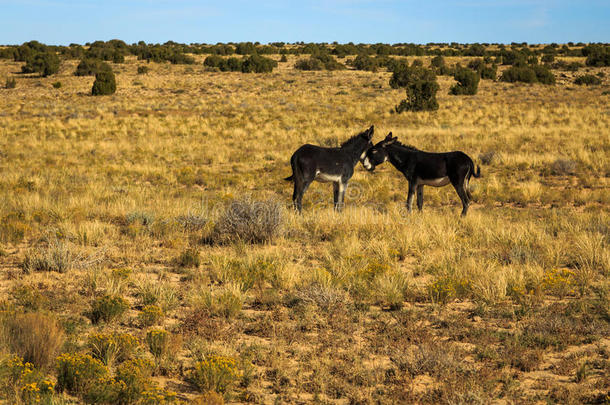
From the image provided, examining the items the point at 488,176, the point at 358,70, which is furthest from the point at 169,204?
the point at 358,70

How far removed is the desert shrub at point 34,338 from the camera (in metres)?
4.92

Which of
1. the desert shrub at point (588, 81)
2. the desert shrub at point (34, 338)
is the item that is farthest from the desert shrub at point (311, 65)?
the desert shrub at point (34, 338)

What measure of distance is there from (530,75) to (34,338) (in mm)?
52035

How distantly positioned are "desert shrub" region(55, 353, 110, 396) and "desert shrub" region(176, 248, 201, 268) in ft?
12.2

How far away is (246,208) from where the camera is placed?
973cm

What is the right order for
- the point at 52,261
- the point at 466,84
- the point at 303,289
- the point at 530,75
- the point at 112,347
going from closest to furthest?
the point at 112,347 < the point at 303,289 < the point at 52,261 < the point at 466,84 < the point at 530,75

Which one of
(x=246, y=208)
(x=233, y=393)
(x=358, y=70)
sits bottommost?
(x=233, y=393)

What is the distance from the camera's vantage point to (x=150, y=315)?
6.04 meters

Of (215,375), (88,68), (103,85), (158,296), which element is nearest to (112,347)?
(215,375)

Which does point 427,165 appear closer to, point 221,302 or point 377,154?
point 377,154

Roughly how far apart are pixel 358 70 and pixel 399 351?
62.1m

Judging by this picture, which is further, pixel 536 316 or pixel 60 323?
pixel 536 316

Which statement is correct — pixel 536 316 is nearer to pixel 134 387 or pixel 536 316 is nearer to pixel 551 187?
pixel 134 387

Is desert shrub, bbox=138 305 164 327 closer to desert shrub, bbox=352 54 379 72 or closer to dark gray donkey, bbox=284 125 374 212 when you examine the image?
dark gray donkey, bbox=284 125 374 212
